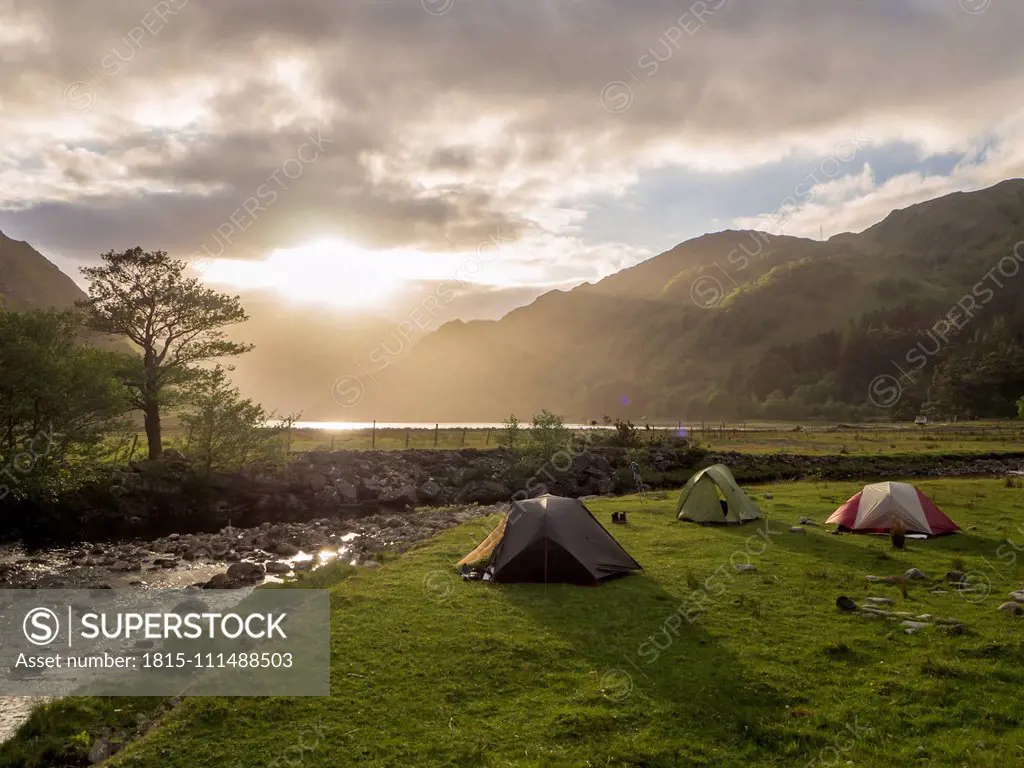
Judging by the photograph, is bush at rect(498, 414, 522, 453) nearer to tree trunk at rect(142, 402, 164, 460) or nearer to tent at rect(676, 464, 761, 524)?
tent at rect(676, 464, 761, 524)

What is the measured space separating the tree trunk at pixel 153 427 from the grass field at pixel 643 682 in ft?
118

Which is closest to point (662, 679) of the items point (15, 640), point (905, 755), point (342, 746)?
point (905, 755)

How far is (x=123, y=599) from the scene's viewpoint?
19.7 metres

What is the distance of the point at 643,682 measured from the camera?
1182cm

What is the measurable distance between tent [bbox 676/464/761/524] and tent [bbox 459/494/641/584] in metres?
9.96

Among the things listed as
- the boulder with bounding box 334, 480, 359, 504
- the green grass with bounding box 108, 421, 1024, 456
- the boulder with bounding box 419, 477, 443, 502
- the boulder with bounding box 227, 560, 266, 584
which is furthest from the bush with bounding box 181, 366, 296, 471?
the boulder with bounding box 227, 560, 266, 584

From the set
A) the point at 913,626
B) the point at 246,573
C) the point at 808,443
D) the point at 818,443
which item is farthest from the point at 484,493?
the point at 818,443

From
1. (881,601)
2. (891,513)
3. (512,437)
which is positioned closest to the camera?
(881,601)

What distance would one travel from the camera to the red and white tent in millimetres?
24188

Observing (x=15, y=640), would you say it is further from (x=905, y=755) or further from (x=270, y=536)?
(x=905, y=755)

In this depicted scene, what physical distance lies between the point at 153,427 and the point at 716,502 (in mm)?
41528

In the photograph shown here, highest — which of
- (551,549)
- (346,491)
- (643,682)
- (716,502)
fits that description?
(551,549)

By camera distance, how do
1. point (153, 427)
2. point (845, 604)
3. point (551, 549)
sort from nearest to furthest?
point (845, 604), point (551, 549), point (153, 427)

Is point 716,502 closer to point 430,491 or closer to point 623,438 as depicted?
point 430,491
